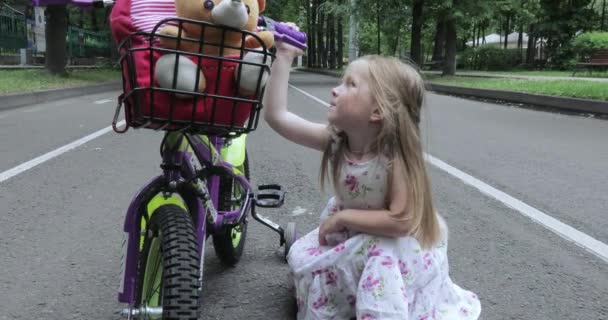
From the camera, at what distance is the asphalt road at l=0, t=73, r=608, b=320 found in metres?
2.72

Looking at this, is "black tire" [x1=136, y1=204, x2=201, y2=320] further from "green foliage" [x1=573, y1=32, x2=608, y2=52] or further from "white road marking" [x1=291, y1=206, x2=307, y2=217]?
"green foliage" [x1=573, y1=32, x2=608, y2=52]

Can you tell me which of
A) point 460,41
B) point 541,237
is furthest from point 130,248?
point 460,41

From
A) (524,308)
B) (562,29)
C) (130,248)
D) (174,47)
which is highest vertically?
(562,29)

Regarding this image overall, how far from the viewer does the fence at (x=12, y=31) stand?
24750 mm

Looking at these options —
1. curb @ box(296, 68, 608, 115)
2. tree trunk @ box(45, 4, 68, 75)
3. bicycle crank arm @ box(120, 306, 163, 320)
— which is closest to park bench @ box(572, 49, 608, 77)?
curb @ box(296, 68, 608, 115)

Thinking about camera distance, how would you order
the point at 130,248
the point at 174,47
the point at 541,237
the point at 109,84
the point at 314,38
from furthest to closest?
the point at 314,38
the point at 109,84
the point at 541,237
the point at 130,248
the point at 174,47

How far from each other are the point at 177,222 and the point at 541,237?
8.27 ft

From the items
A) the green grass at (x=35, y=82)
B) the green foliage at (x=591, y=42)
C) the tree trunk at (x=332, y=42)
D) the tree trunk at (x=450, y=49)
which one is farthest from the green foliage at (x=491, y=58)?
the green grass at (x=35, y=82)

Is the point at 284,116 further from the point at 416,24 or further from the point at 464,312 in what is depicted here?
the point at 416,24

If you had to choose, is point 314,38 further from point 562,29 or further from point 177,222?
point 177,222

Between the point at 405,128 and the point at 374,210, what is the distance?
0.30 m

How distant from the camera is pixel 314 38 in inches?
2115

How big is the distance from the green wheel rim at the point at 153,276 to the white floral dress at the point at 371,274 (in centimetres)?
56

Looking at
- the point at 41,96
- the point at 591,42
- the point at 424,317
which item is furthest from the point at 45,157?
the point at 591,42
